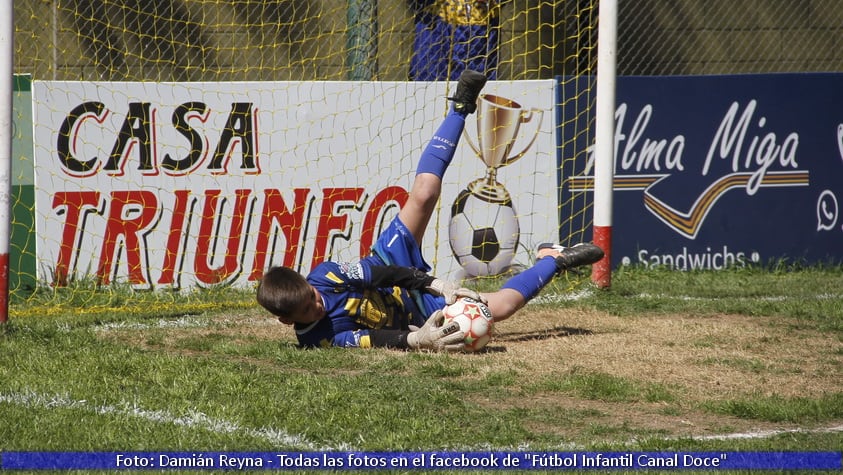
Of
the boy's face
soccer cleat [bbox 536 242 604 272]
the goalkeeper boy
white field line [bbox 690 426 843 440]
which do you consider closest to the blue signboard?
soccer cleat [bbox 536 242 604 272]

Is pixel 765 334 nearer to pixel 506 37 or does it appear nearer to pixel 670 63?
pixel 506 37

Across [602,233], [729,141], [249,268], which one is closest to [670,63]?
[729,141]

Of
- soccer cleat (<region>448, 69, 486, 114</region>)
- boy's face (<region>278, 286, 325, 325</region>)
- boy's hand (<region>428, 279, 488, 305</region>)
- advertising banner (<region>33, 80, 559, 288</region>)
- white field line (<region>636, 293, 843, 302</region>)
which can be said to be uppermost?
soccer cleat (<region>448, 69, 486, 114</region>)

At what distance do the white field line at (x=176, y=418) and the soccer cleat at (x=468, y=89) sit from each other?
311 cm

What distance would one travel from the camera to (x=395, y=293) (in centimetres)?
643

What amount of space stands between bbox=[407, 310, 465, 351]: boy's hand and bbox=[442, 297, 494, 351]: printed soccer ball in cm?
3

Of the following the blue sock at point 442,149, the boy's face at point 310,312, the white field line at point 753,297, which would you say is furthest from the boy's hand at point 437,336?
the white field line at point 753,297

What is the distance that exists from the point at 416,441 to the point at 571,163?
5.35 meters

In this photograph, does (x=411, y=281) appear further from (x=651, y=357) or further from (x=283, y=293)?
(x=651, y=357)

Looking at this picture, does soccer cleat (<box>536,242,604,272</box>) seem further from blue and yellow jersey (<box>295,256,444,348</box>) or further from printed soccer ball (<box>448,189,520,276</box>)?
printed soccer ball (<box>448,189,520,276</box>)

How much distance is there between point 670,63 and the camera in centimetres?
1277

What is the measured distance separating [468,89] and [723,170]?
11.8 ft

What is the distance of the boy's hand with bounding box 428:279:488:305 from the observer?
6.06 m

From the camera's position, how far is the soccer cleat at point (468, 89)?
22.8 ft
